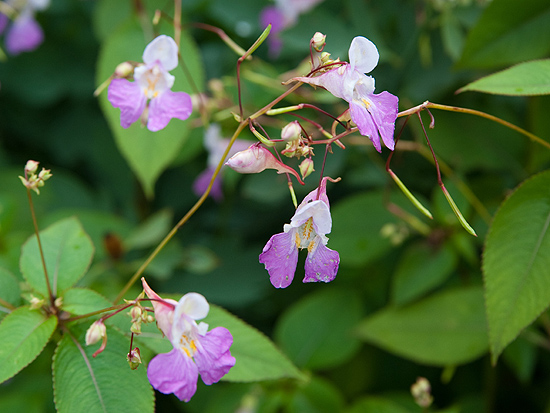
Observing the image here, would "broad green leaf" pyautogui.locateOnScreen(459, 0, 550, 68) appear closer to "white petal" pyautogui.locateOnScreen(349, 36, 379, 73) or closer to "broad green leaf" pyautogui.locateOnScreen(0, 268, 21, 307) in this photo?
"white petal" pyautogui.locateOnScreen(349, 36, 379, 73)

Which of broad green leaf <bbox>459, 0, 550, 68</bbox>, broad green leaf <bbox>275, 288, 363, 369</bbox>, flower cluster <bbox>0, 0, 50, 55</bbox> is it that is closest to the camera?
broad green leaf <bbox>459, 0, 550, 68</bbox>

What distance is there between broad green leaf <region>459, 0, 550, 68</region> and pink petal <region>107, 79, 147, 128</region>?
0.78m

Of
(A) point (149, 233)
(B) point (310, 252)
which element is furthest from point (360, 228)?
(B) point (310, 252)

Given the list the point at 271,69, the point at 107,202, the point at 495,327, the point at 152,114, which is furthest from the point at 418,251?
the point at 107,202

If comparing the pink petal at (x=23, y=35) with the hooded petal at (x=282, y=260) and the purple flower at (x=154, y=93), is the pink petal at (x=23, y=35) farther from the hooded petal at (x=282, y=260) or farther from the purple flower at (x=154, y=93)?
the hooded petal at (x=282, y=260)

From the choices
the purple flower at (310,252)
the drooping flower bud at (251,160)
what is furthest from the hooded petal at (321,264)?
the drooping flower bud at (251,160)

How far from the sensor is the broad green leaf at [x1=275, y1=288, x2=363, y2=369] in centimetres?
155

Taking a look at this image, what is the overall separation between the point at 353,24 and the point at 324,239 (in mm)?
1010

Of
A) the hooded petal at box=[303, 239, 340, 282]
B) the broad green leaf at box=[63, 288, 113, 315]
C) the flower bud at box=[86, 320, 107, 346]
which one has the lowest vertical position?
the broad green leaf at box=[63, 288, 113, 315]

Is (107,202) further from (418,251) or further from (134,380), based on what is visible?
(134,380)

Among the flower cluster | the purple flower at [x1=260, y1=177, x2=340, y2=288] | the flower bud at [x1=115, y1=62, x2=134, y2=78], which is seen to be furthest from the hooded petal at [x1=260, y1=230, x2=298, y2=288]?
the flower cluster

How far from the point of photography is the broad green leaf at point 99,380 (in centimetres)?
76

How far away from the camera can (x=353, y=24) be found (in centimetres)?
155

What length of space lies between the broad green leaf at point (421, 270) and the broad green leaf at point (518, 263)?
0.48 metres
